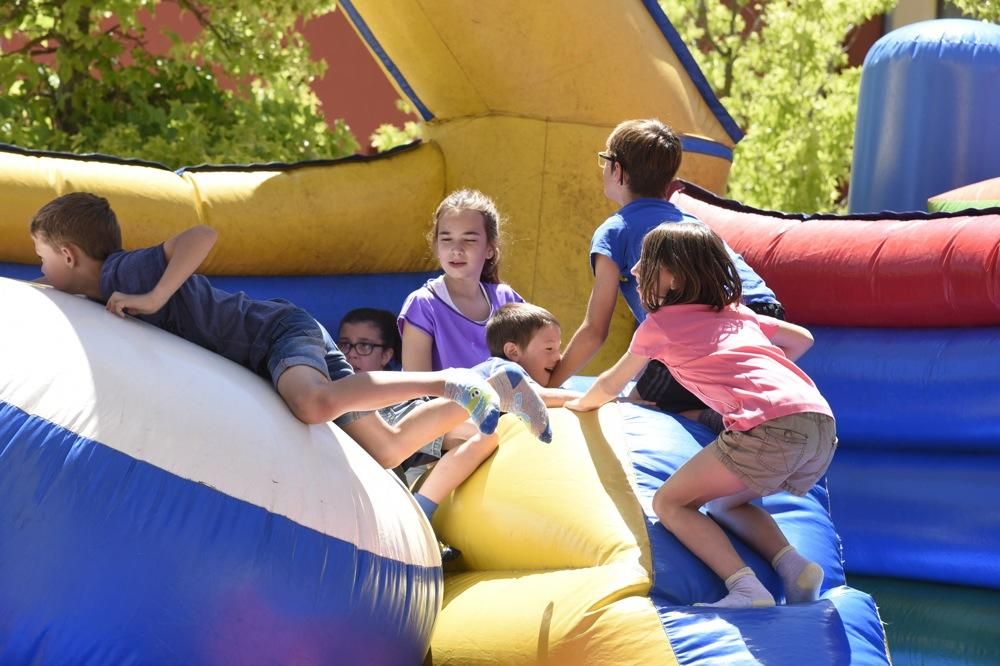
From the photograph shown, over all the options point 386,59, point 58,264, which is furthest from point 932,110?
point 58,264

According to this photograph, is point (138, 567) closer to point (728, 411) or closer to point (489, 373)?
point (489, 373)

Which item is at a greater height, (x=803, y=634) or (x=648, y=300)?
(x=648, y=300)

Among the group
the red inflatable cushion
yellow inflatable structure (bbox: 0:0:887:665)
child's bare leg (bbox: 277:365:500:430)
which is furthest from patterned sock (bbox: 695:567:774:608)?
yellow inflatable structure (bbox: 0:0:887:665)

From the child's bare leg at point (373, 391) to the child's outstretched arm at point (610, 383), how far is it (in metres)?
0.34

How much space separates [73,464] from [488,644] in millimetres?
931

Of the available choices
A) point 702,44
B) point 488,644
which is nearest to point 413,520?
point 488,644

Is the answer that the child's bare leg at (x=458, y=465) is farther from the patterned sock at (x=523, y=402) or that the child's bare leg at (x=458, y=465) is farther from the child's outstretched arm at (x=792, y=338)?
the child's outstretched arm at (x=792, y=338)

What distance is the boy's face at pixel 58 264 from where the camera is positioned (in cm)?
294

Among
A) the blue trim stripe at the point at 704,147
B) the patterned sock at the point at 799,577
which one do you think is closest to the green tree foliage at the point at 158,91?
the blue trim stripe at the point at 704,147

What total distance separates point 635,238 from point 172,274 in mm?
1233

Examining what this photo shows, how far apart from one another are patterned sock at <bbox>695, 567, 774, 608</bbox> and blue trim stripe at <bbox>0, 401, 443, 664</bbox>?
2.65ft

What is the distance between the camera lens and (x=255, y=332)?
119 inches

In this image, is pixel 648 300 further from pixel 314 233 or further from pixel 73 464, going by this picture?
pixel 314 233

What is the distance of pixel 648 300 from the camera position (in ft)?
9.66
